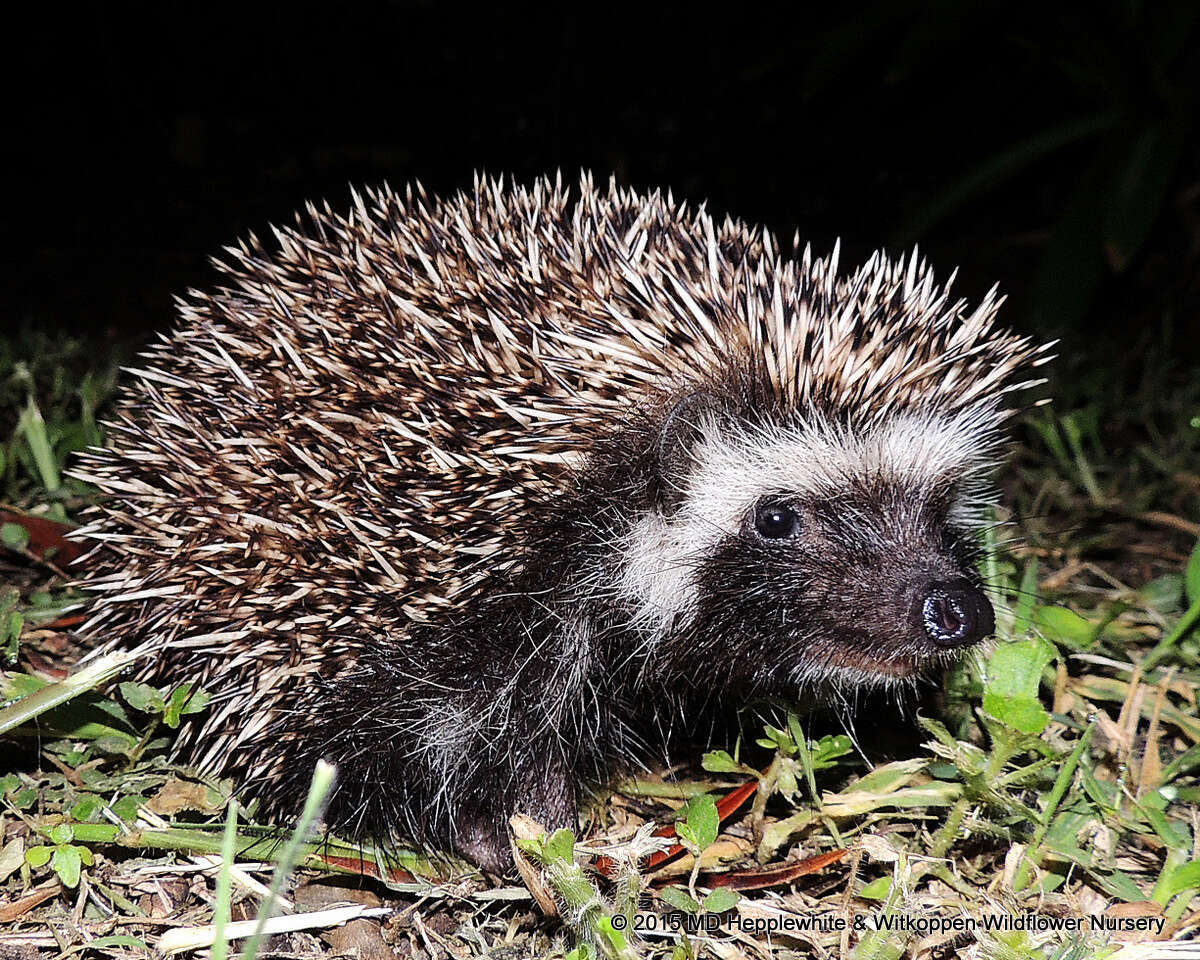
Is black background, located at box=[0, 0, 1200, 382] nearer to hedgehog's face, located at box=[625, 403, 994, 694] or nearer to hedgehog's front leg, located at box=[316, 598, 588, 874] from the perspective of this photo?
hedgehog's face, located at box=[625, 403, 994, 694]

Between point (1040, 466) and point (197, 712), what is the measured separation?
11.1 feet

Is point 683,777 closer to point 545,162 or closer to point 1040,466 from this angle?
point 1040,466

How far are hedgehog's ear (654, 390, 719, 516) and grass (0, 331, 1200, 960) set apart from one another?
2.14 ft

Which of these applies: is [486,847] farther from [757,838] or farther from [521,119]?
[521,119]

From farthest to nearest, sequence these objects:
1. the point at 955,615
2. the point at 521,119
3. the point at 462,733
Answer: the point at 521,119 < the point at 462,733 < the point at 955,615

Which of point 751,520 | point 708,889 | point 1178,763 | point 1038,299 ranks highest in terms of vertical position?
point 1038,299

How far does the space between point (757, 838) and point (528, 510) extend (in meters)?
0.98

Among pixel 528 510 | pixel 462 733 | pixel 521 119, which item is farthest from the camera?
pixel 521 119

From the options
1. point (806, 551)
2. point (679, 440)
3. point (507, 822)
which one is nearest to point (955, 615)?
point (806, 551)

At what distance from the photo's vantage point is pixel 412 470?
2.69 metres

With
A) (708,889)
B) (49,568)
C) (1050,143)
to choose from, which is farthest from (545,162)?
(708,889)

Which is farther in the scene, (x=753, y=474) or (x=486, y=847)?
(x=486, y=847)

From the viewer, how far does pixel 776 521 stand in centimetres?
277

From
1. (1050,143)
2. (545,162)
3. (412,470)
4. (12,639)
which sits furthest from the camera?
(545,162)
